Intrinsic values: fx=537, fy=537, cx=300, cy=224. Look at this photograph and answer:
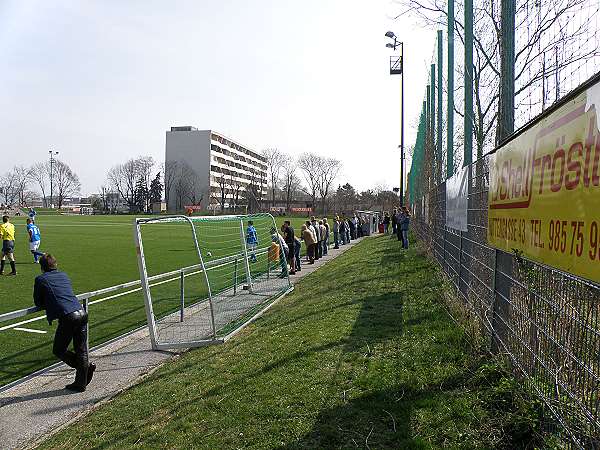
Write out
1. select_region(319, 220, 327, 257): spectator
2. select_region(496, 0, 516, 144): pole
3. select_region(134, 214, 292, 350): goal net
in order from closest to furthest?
select_region(496, 0, 516, 144): pole, select_region(134, 214, 292, 350): goal net, select_region(319, 220, 327, 257): spectator

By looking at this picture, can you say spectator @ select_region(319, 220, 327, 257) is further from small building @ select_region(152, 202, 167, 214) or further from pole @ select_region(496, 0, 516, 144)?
small building @ select_region(152, 202, 167, 214)

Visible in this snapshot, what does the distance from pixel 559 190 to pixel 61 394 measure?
17.8 feet

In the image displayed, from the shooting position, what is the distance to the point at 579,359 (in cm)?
293

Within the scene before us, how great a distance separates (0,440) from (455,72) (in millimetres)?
7421

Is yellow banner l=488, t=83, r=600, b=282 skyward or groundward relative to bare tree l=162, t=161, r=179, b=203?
groundward

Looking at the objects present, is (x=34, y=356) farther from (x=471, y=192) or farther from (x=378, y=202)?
(x=378, y=202)

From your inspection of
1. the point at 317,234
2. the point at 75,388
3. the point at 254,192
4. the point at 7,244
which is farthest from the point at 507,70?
the point at 254,192

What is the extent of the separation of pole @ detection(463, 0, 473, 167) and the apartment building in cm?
10250

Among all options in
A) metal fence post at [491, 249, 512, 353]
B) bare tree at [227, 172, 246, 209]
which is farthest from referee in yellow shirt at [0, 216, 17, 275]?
bare tree at [227, 172, 246, 209]

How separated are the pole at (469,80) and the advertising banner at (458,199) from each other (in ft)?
0.85

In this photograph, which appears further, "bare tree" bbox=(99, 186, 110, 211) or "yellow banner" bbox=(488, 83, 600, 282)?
"bare tree" bbox=(99, 186, 110, 211)

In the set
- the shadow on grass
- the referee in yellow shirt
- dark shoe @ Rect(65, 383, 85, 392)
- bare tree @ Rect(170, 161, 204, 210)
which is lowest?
dark shoe @ Rect(65, 383, 85, 392)

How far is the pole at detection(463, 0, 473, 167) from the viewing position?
22.0ft

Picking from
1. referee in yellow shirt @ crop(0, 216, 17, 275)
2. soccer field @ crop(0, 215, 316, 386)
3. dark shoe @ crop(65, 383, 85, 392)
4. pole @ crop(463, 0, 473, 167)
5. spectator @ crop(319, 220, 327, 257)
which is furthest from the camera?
spectator @ crop(319, 220, 327, 257)
